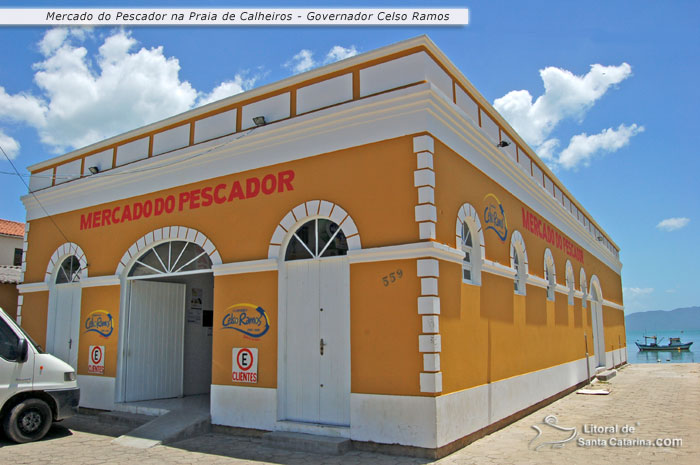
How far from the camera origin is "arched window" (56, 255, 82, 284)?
12.0 metres

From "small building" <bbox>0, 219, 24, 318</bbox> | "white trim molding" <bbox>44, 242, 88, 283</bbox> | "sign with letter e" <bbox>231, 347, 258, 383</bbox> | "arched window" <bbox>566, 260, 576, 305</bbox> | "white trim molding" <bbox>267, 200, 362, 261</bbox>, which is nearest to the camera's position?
"white trim molding" <bbox>267, 200, 362, 261</bbox>

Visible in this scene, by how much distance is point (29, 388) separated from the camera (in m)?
8.46

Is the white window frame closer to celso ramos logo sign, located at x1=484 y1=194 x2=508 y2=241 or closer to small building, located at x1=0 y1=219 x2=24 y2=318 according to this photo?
celso ramos logo sign, located at x1=484 y1=194 x2=508 y2=241

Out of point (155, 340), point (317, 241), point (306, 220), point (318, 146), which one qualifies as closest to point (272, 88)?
point (318, 146)

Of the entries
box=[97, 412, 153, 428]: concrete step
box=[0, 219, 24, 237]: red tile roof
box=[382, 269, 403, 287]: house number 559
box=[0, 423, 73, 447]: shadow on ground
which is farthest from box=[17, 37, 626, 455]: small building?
box=[0, 219, 24, 237]: red tile roof

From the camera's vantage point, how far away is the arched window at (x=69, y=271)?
39.3 ft

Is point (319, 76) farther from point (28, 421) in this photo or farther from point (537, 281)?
point (28, 421)

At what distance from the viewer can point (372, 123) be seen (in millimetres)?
8000

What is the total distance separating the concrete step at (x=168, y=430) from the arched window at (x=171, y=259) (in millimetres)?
2610

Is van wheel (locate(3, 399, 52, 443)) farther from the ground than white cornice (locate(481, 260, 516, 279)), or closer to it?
closer to it

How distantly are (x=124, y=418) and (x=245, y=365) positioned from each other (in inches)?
116

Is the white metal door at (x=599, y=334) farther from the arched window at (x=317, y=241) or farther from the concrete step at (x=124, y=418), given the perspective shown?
the concrete step at (x=124, y=418)

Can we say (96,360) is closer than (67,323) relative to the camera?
Yes

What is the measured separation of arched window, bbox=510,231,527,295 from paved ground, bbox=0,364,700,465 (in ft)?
8.43
